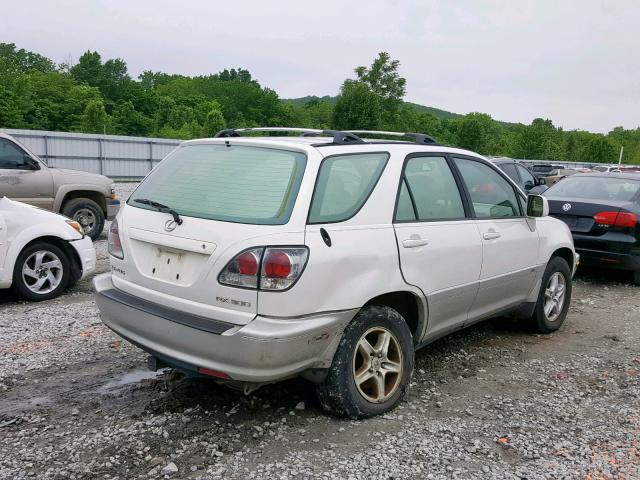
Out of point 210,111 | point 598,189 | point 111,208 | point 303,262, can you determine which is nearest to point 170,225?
point 303,262

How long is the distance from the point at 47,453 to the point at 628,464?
3179 mm

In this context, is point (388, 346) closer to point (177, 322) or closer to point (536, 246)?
point (177, 322)

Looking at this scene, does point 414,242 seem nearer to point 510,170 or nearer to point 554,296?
point 554,296

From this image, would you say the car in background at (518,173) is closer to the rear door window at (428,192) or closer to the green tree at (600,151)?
the rear door window at (428,192)

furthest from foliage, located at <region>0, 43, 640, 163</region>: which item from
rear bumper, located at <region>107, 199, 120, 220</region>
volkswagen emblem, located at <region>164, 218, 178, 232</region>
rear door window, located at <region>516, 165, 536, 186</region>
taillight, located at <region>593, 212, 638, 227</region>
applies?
volkswagen emblem, located at <region>164, 218, 178, 232</region>

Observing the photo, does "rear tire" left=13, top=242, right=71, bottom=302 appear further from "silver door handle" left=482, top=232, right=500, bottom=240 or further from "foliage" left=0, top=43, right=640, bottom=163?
"foliage" left=0, top=43, right=640, bottom=163

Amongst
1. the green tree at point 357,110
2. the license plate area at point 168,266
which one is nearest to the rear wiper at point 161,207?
the license plate area at point 168,266

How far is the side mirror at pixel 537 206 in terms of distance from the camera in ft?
16.9

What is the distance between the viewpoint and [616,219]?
7852 millimetres

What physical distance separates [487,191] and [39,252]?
15.3 feet

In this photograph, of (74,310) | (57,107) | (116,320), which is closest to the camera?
(116,320)

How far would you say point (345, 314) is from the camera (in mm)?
3451

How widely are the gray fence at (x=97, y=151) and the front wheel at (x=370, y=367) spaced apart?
71.0 ft

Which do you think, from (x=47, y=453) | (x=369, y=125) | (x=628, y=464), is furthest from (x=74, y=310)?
(x=369, y=125)
